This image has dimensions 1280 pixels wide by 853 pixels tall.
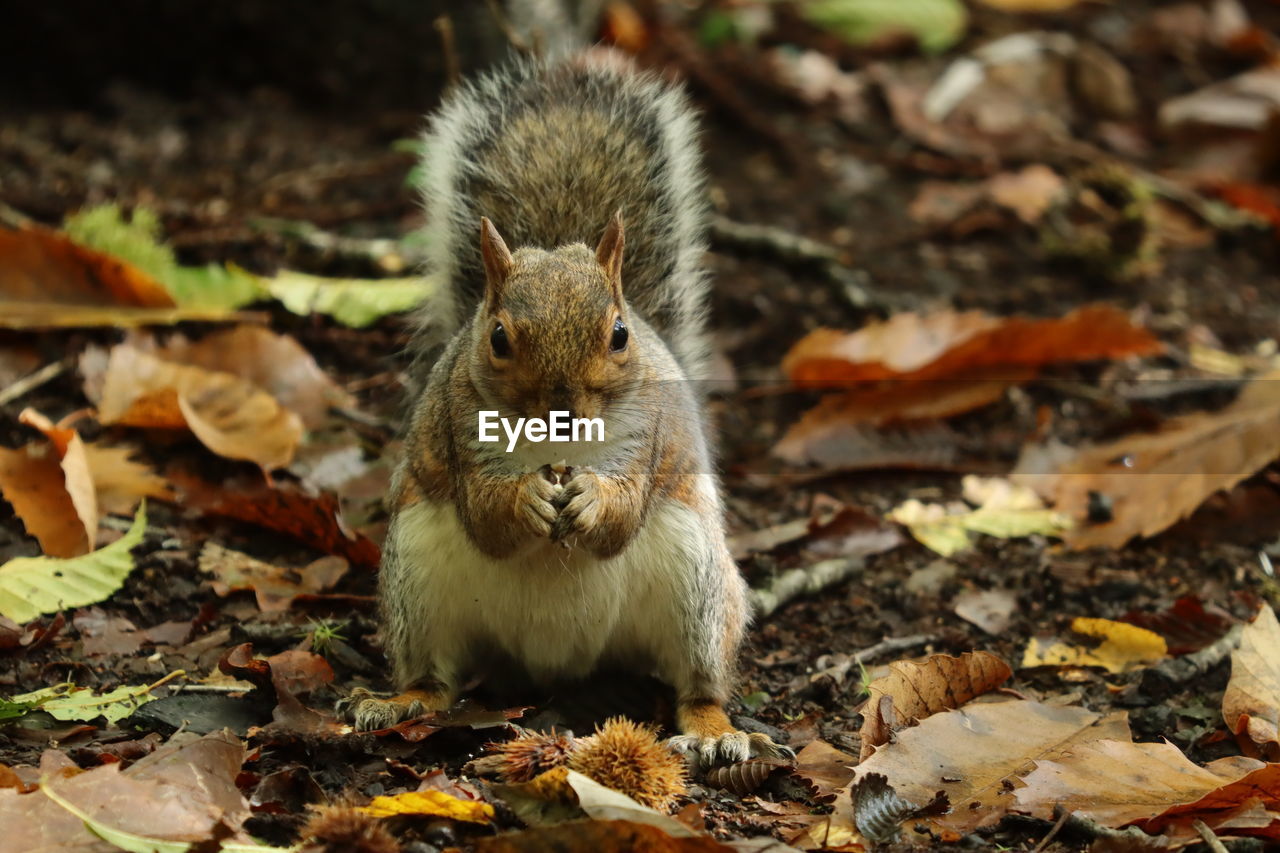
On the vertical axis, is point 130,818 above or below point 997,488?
below

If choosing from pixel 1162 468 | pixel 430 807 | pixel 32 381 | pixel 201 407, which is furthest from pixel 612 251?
pixel 32 381

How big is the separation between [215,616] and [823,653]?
4.26ft

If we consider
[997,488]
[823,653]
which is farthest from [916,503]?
[823,653]

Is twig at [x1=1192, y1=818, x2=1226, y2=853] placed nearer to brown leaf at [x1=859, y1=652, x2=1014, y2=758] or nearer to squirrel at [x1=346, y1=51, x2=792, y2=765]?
brown leaf at [x1=859, y1=652, x2=1014, y2=758]

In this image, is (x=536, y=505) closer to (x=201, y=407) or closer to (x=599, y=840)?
(x=599, y=840)

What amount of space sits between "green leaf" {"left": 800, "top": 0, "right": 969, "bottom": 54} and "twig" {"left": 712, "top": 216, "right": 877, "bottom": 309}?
6.09 feet

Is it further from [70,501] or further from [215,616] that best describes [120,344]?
[215,616]

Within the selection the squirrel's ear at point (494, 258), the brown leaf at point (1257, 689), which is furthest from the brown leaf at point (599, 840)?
the brown leaf at point (1257, 689)

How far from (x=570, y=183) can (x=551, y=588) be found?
96cm

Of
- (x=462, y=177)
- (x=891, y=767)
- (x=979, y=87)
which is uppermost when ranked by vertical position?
(x=979, y=87)

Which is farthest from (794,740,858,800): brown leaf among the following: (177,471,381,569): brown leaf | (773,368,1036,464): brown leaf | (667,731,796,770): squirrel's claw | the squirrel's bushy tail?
(773,368,1036,464): brown leaf

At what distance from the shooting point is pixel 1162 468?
3551mm

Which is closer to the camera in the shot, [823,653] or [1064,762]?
[1064,762]

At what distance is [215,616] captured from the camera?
2900 millimetres
